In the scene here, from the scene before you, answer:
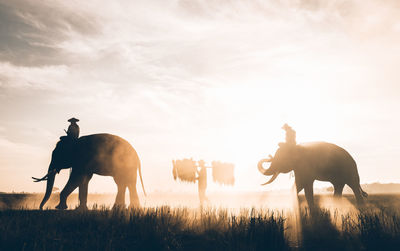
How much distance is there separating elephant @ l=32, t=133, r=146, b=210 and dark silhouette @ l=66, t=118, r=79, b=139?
13 cm

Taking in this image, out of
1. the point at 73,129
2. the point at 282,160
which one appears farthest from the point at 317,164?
the point at 73,129

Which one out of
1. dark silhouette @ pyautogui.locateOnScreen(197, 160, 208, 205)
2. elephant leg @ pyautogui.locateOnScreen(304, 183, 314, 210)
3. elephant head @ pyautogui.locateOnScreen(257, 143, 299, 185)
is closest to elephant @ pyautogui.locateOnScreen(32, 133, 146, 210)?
dark silhouette @ pyautogui.locateOnScreen(197, 160, 208, 205)

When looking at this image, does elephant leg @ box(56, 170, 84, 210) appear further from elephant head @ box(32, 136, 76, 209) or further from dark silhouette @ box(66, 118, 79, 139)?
dark silhouette @ box(66, 118, 79, 139)

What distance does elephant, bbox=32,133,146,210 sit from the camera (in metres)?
10.7

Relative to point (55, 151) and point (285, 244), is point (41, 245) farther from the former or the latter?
point (55, 151)

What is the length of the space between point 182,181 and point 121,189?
16.2ft

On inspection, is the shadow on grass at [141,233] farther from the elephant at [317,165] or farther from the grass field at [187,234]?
the elephant at [317,165]

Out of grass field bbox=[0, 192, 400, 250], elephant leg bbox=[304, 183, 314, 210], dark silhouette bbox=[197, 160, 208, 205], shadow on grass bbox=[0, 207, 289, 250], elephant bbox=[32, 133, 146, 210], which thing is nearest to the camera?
shadow on grass bbox=[0, 207, 289, 250]

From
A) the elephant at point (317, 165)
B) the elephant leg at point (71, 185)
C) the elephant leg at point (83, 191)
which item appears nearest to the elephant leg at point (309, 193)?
the elephant at point (317, 165)

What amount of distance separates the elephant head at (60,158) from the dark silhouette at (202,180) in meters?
5.84

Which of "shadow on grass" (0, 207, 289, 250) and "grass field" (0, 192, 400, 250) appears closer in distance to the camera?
"shadow on grass" (0, 207, 289, 250)

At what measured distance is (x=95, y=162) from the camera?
11.0 metres

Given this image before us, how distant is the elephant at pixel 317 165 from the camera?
35.5 ft

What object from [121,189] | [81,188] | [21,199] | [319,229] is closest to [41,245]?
[319,229]
